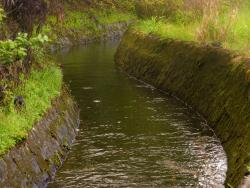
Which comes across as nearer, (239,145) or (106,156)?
(239,145)

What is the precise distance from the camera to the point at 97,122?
17719mm

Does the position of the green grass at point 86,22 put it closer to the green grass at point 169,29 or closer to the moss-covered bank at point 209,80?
the green grass at point 169,29

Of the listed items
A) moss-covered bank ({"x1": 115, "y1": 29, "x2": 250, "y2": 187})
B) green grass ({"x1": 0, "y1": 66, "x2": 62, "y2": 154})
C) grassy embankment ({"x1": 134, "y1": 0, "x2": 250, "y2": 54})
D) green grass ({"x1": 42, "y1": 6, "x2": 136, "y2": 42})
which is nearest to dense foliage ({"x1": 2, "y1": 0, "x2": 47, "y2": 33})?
green grass ({"x1": 0, "y1": 66, "x2": 62, "y2": 154})

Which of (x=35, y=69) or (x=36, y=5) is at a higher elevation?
(x=36, y=5)

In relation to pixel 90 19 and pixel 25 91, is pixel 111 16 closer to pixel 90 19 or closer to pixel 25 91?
pixel 90 19

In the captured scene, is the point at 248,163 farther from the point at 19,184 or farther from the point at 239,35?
the point at 239,35

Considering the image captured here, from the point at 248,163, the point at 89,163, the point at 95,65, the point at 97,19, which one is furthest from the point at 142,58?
the point at 97,19

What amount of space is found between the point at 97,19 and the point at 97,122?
32161 millimetres

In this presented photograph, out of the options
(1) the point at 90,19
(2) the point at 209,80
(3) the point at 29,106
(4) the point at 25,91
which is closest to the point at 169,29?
(2) the point at 209,80

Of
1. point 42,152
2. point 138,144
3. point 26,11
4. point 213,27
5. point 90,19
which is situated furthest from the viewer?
point 90,19

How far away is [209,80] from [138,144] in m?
4.48

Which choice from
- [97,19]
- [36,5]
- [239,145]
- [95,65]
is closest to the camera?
[239,145]

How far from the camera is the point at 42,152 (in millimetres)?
12547

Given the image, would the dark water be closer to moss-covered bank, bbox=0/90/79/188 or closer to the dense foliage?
moss-covered bank, bbox=0/90/79/188
